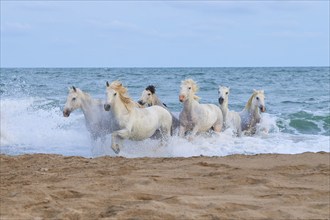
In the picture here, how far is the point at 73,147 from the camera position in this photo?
12336mm

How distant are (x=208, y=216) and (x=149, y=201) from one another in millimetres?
740

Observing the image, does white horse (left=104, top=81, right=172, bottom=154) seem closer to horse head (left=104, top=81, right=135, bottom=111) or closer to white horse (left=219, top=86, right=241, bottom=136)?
horse head (left=104, top=81, right=135, bottom=111)

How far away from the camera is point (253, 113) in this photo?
14.3 m

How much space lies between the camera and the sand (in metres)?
5.12

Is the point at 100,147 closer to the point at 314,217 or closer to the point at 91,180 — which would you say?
the point at 91,180

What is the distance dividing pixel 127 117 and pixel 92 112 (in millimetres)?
783

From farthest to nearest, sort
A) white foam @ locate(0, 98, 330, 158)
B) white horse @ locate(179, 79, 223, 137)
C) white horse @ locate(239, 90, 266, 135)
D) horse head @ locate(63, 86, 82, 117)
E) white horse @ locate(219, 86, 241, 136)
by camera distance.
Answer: white horse @ locate(239, 90, 266, 135)
white horse @ locate(219, 86, 241, 136)
white horse @ locate(179, 79, 223, 137)
white foam @ locate(0, 98, 330, 158)
horse head @ locate(63, 86, 82, 117)

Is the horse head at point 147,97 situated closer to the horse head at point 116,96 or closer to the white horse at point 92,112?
the white horse at point 92,112

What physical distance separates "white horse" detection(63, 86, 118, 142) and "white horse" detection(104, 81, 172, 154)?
0.35 meters

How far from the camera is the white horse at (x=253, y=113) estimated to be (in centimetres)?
1396

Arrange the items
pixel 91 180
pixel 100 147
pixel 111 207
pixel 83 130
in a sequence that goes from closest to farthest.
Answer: pixel 111 207 → pixel 91 180 → pixel 100 147 → pixel 83 130

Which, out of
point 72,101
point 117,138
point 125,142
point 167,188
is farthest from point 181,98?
point 167,188

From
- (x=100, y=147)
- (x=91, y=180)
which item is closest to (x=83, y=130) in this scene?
(x=100, y=147)

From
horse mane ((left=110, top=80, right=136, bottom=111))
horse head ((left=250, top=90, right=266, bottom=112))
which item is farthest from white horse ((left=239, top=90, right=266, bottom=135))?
horse mane ((left=110, top=80, right=136, bottom=111))
